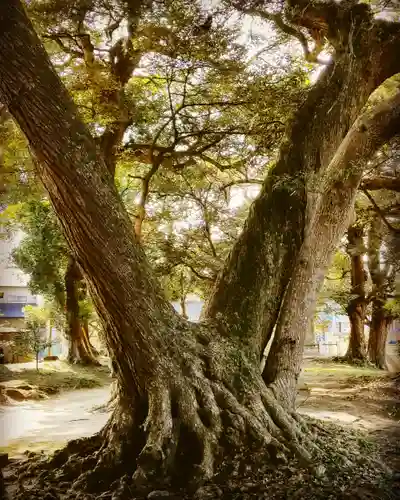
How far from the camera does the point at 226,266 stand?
171 inches

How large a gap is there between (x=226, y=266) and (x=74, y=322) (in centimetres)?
934

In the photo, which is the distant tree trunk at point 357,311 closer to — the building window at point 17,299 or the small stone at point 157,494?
the building window at point 17,299

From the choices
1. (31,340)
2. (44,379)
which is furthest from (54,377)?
(31,340)

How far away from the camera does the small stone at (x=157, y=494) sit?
298 cm

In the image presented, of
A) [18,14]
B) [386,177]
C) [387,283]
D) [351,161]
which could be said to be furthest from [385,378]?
[18,14]

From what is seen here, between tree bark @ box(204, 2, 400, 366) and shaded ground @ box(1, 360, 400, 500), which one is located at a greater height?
tree bark @ box(204, 2, 400, 366)

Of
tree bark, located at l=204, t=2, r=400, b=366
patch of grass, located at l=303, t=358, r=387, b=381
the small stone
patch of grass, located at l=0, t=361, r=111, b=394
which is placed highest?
tree bark, located at l=204, t=2, r=400, b=366

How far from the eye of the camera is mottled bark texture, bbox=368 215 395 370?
464 inches

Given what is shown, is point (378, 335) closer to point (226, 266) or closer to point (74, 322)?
point (74, 322)

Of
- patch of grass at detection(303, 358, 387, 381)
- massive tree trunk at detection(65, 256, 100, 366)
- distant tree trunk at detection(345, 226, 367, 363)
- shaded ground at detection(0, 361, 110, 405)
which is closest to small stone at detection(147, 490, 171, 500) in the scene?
shaded ground at detection(0, 361, 110, 405)

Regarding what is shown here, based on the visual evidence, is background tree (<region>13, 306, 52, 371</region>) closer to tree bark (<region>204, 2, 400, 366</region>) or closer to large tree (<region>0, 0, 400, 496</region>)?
large tree (<region>0, 0, 400, 496</region>)

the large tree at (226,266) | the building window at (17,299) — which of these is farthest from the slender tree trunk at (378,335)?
the building window at (17,299)

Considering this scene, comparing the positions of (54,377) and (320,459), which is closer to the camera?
(320,459)

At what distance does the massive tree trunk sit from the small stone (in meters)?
9.76
